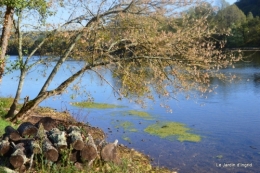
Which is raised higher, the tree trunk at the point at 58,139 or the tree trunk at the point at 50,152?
the tree trunk at the point at 58,139

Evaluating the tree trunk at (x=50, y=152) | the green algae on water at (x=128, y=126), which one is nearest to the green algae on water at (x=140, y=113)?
the green algae on water at (x=128, y=126)

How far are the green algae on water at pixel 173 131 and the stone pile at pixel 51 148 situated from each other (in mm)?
5793

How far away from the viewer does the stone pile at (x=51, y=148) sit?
Answer: 22.2ft

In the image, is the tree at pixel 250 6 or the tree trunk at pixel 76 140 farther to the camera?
the tree at pixel 250 6

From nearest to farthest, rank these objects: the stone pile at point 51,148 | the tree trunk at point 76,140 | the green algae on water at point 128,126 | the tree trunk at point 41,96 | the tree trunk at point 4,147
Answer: the stone pile at point 51,148 < the tree trunk at point 4,147 < the tree trunk at point 76,140 < the tree trunk at point 41,96 < the green algae on water at point 128,126

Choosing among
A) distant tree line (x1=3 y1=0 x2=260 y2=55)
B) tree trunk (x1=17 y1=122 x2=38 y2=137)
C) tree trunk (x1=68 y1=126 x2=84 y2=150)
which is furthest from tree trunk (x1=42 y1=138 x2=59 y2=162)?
distant tree line (x1=3 y1=0 x2=260 y2=55)

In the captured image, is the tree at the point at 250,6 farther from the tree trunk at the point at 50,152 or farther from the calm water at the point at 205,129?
the tree trunk at the point at 50,152

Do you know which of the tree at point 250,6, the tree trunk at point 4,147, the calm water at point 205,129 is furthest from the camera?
the tree at point 250,6

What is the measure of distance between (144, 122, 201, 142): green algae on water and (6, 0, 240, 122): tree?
1.88 metres

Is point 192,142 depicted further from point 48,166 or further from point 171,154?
point 48,166

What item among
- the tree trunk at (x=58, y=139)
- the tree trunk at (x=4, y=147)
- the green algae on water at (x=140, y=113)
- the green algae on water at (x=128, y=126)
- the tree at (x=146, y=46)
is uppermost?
the tree at (x=146, y=46)

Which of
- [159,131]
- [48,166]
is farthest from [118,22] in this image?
[48,166]

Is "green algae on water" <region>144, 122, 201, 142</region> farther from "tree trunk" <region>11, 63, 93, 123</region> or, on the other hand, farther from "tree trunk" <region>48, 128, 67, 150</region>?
"tree trunk" <region>48, 128, 67, 150</region>

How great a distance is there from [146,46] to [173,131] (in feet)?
12.5
